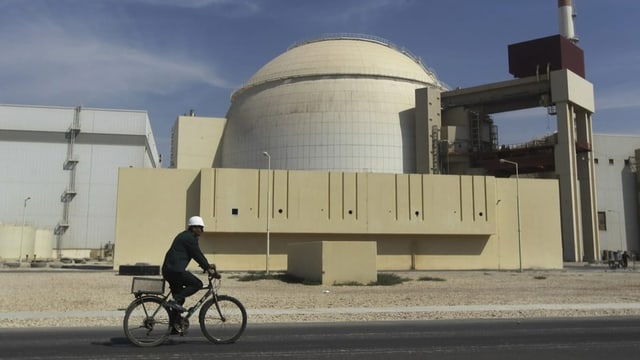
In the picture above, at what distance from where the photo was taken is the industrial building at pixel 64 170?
244 feet

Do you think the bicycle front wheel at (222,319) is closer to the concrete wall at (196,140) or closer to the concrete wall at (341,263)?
the concrete wall at (341,263)

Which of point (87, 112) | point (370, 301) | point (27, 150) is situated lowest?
point (370, 301)

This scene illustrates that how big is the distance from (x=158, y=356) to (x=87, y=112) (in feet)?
244

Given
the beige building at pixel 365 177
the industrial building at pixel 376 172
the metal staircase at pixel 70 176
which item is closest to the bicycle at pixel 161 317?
the beige building at pixel 365 177

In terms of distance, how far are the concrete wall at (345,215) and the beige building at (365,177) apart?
0.10 metres

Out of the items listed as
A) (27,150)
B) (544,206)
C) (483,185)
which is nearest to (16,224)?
(27,150)

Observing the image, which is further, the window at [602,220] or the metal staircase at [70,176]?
the window at [602,220]

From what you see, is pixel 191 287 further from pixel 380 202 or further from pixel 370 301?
pixel 380 202

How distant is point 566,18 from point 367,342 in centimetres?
7475

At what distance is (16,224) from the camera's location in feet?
238

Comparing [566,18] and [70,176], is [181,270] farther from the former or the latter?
[566,18]

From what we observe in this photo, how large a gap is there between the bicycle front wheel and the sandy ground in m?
4.33

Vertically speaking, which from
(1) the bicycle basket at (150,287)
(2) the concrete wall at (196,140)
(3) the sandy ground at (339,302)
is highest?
(2) the concrete wall at (196,140)

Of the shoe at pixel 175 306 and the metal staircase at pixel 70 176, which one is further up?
the metal staircase at pixel 70 176
